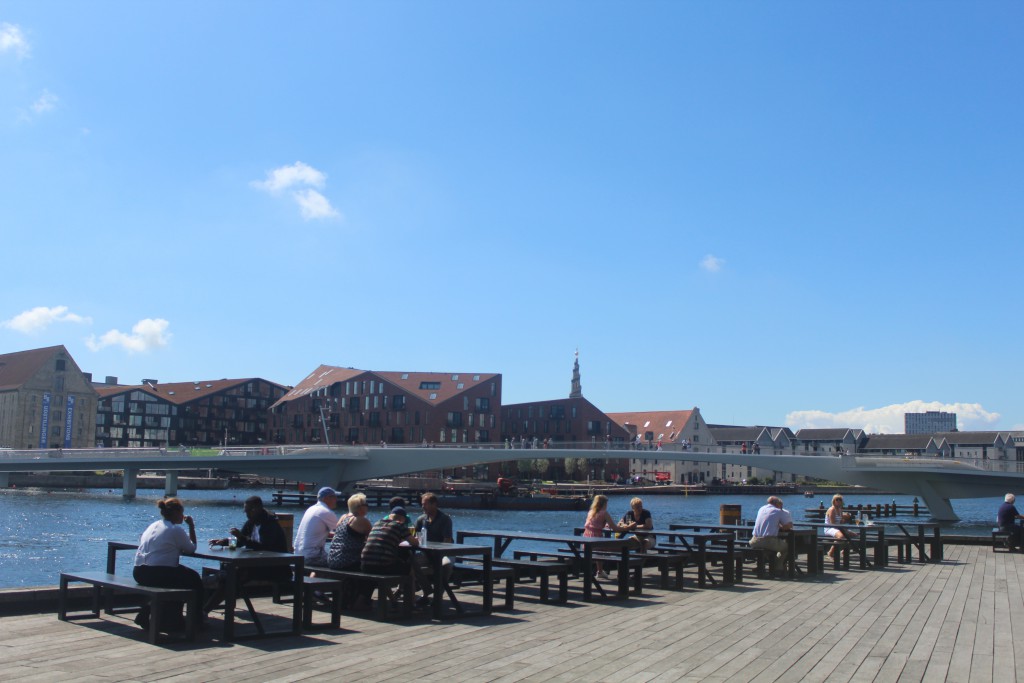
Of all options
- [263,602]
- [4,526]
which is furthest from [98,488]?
[263,602]

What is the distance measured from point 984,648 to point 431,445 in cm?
7697

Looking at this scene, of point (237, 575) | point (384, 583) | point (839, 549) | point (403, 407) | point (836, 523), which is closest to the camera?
point (237, 575)

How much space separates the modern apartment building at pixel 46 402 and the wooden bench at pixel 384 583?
11936cm

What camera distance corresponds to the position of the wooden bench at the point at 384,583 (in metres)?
9.38

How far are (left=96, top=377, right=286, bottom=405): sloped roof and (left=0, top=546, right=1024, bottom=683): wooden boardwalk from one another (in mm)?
132155

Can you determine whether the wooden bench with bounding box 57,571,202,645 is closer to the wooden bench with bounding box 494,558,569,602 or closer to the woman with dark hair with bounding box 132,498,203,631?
the woman with dark hair with bounding box 132,498,203,631

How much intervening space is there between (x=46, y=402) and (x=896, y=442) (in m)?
129

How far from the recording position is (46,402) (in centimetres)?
11688

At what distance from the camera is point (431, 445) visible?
84750 mm

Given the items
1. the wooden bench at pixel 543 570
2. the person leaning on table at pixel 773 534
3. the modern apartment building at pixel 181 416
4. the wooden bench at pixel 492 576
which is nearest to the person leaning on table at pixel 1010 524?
the person leaning on table at pixel 773 534

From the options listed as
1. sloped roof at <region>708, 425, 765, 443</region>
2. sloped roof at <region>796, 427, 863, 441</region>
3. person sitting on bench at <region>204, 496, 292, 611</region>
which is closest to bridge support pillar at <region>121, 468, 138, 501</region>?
person sitting on bench at <region>204, 496, 292, 611</region>

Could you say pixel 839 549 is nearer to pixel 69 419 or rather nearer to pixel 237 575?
pixel 237 575

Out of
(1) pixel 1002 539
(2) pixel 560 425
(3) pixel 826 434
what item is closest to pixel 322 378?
(2) pixel 560 425

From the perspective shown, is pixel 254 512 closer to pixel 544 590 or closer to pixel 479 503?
pixel 544 590
